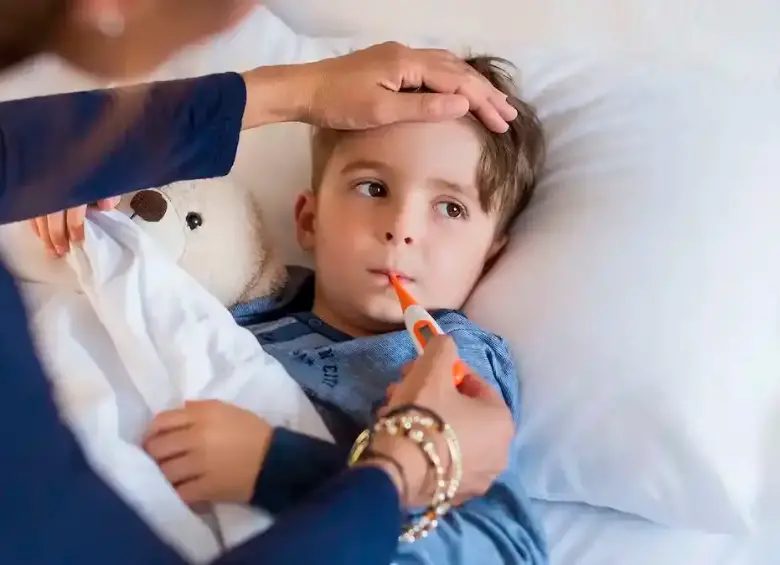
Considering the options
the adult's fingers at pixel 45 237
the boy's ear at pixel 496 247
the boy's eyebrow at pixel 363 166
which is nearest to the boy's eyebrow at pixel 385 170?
the boy's eyebrow at pixel 363 166

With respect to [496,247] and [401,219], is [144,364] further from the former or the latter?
[496,247]

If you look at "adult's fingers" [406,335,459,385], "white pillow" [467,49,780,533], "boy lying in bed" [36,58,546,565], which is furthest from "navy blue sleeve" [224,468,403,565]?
"white pillow" [467,49,780,533]

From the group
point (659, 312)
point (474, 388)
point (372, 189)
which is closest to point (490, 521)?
point (474, 388)

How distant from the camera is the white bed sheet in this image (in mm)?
945

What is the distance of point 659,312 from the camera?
0.95 metres

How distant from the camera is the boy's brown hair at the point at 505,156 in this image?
1.03 meters

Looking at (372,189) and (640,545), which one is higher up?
(372,189)

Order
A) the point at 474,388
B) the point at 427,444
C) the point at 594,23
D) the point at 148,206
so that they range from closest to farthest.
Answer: the point at 427,444
the point at 474,388
the point at 148,206
the point at 594,23

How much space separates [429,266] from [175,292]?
278mm

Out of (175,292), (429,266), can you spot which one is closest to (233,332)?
(175,292)

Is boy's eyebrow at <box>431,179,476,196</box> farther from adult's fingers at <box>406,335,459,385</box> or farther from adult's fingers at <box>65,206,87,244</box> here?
adult's fingers at <box>65,206,87,244</box>

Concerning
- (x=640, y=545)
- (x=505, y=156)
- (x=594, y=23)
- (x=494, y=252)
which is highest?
(x=594, y=23)

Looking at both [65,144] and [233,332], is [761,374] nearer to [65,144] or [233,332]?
[233,332]

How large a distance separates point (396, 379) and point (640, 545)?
0.31 m
